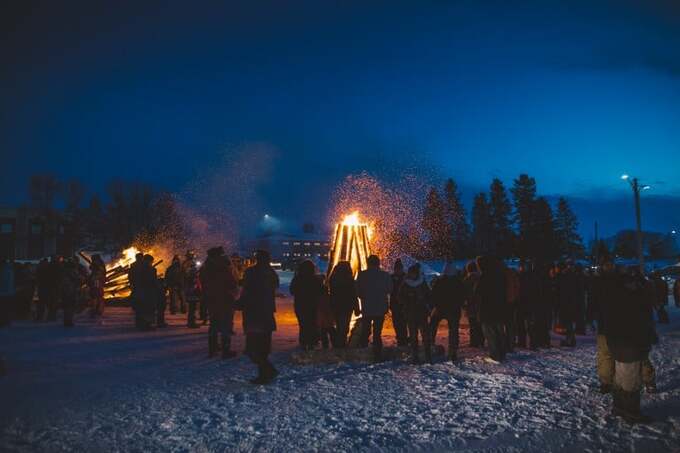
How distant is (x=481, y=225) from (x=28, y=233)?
187 feet

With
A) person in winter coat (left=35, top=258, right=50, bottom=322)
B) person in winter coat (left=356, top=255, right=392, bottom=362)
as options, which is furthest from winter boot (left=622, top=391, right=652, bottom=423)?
person in winter coat (left=35, top=258, right=50, bottom=322)

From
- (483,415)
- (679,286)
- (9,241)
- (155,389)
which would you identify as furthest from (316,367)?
(9,241)

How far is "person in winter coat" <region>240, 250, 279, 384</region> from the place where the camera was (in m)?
7.16

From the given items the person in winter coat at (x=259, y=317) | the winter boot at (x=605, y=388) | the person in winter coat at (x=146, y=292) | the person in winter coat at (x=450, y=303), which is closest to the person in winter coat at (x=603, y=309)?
the winter boot at (x=605, y=388)

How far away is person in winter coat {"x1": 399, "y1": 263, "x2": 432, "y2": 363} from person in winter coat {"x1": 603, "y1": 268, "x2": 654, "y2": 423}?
3385 millimetres

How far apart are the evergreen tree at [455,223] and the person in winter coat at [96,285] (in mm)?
55049

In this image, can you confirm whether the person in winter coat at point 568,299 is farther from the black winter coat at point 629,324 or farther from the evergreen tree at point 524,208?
the evergreen tree at point 524,208

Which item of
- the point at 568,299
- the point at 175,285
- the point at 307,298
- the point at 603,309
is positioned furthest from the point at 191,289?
the point at 603,309

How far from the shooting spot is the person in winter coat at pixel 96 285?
15359 millimetres

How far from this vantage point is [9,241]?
59.2 m

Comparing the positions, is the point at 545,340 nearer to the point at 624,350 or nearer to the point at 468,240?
the point at 624,350

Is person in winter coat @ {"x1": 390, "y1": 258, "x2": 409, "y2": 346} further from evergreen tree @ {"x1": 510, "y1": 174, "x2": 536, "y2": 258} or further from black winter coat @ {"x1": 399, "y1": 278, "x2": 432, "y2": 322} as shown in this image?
evergreen tree @ {"x1": 510, "y1": 174, "x2": 536, "y2": 258}

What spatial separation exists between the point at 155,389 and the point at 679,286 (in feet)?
59.0

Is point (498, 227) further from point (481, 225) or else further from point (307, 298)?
point (307, 298)
